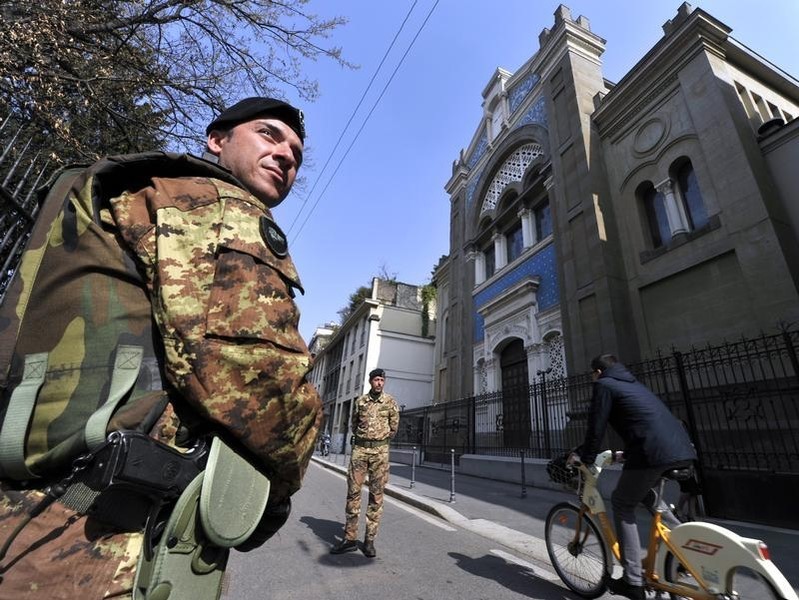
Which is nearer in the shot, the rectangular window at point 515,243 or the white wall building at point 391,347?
the rectangular window at point 515,243

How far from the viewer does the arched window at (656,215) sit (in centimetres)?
1067

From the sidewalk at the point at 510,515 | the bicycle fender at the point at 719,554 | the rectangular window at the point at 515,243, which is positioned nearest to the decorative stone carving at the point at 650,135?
the rectangular window at the point at 515,243

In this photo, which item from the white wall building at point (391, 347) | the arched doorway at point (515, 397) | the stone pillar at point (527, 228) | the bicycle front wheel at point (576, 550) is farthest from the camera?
the white wall building at point (391, 347)

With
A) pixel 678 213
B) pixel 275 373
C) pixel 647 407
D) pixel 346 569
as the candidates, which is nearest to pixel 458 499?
pixel 346 569

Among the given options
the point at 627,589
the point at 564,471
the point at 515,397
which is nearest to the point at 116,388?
the point at 627,589

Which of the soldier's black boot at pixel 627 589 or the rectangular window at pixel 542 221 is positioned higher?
the rectangular window at pixel 542 221

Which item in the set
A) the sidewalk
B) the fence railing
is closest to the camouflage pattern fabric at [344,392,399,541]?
the sidewalk

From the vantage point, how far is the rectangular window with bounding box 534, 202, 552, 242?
14633mm

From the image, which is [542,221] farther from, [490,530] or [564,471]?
[564,471]

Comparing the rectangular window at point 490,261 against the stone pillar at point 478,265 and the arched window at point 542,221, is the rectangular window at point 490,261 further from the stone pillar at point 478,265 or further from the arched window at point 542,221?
the arched window at point 542,221

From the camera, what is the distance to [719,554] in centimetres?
249

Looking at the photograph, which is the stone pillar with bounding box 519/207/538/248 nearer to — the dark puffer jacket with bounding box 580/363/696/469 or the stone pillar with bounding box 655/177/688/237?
the stone pillar with bounding box 655/177/688/237

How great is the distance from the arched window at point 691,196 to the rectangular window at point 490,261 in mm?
8277

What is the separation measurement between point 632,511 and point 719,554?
0.62 metres
